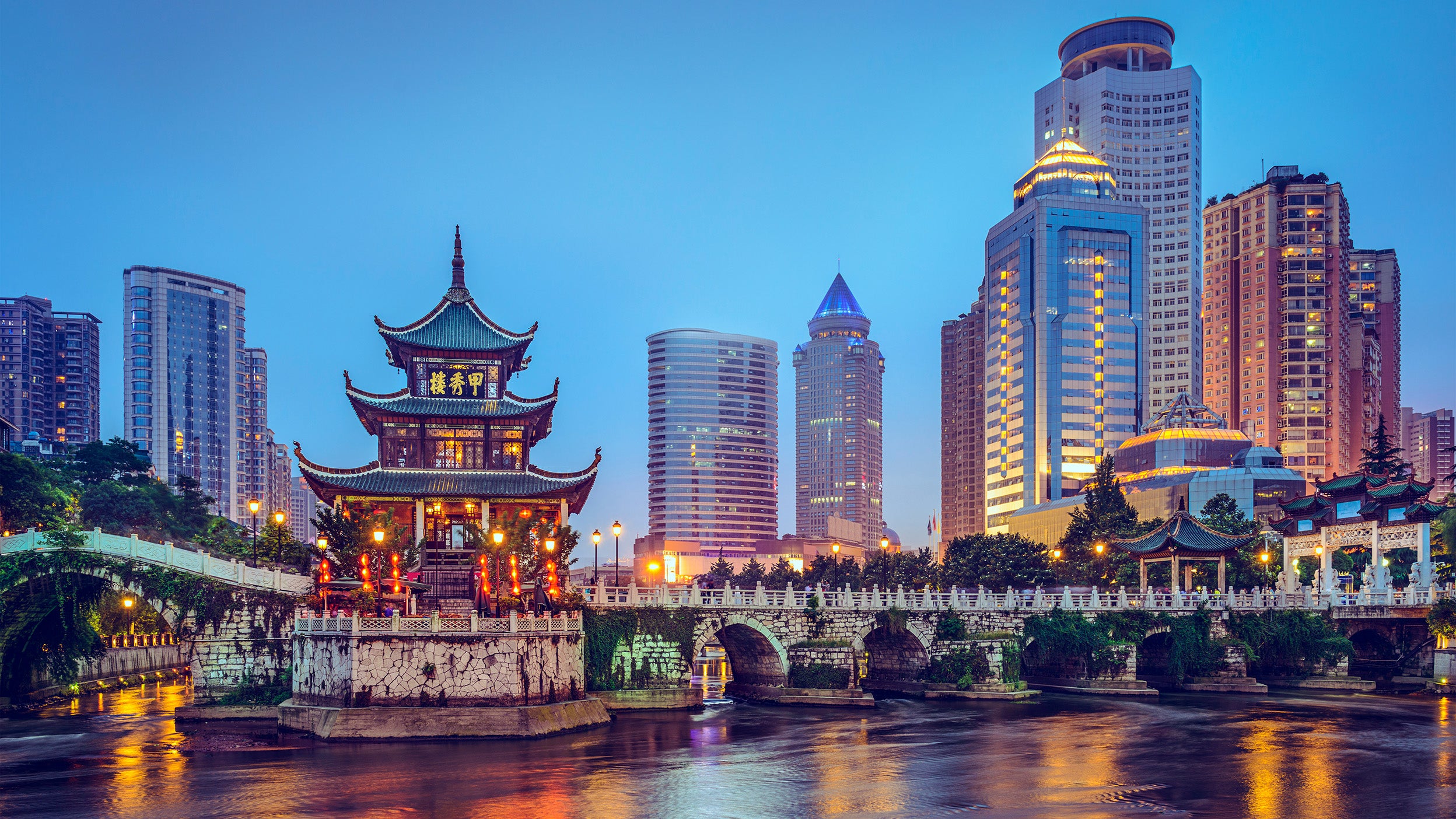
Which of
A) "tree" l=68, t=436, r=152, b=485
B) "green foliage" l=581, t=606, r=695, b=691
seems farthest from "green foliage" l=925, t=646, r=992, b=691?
"tree" l=68, t=436, r=152, b=485

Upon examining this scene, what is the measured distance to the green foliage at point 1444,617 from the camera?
61625 mm

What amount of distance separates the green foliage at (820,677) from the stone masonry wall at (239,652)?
77.6 ft

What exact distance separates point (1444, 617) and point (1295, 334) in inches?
5104

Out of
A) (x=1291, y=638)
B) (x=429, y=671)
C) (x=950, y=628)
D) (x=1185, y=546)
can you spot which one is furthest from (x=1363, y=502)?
(x=429, y=671)

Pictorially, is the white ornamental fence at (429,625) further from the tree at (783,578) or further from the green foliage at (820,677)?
the tree at (783,578)

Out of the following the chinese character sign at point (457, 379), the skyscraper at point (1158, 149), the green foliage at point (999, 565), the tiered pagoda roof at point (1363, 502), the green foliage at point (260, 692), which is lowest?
the green foliage at point (260, 692)

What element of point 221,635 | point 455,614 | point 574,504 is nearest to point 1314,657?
point 574,504

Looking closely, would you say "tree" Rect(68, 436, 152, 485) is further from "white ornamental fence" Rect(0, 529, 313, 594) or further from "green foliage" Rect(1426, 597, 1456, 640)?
"green foliage" Rect(1426, 597, 1456, 640)

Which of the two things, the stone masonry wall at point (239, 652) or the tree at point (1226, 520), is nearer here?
the stone masonry wall at point (239, 652)

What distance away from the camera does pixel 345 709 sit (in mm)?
39844

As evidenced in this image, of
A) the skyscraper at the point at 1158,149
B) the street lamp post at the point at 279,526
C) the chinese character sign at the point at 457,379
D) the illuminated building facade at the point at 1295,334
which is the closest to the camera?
the street lamp post at the point at 279,526

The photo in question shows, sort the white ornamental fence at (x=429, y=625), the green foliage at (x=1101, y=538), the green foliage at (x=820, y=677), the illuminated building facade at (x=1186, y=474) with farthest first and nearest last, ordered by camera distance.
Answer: the illuminated building facade at (x=1186, y=474), the green foliage at (x=1101, y=538), the green foliage at (x=820, y=677), the white ornamental fence at (x=429, y=625)

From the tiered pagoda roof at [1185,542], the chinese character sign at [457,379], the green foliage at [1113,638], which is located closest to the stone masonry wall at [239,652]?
the chinese character sign at [457,379]

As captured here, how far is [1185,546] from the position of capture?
6712 centimetres
